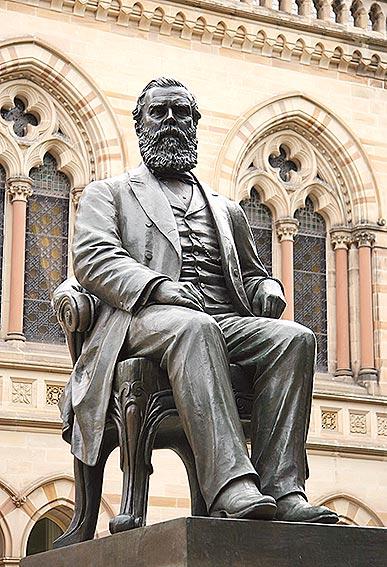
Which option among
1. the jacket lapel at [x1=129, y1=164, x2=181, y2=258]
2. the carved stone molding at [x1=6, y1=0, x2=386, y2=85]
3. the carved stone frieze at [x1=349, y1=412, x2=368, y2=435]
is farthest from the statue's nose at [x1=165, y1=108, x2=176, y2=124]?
the carved stone frieze at [x1=349, y1=412, x2=368, y2=435]

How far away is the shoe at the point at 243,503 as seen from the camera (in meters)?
4.30

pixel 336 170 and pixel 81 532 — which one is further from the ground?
pixel 336 170

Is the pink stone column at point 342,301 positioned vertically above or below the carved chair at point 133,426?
above

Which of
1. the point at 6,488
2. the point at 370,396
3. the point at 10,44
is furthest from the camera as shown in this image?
the point at 370,396

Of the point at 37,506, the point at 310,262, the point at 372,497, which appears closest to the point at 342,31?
the point at 310,262

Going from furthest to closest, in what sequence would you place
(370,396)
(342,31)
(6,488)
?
(342,31), (370,396), (6,488)

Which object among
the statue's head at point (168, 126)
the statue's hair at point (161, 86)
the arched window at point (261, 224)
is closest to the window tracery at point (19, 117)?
the arched window at point (261, 224)

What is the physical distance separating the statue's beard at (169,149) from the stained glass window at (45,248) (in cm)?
924

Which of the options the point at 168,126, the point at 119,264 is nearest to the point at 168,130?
the point at 168,126

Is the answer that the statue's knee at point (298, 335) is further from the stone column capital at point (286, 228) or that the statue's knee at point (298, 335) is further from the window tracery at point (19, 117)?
the stone column capital at point (286, 228)

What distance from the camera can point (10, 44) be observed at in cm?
1488

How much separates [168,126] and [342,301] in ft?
36.8

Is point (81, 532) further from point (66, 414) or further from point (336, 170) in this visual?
point (336, 170)

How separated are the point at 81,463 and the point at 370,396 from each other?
1109cm
